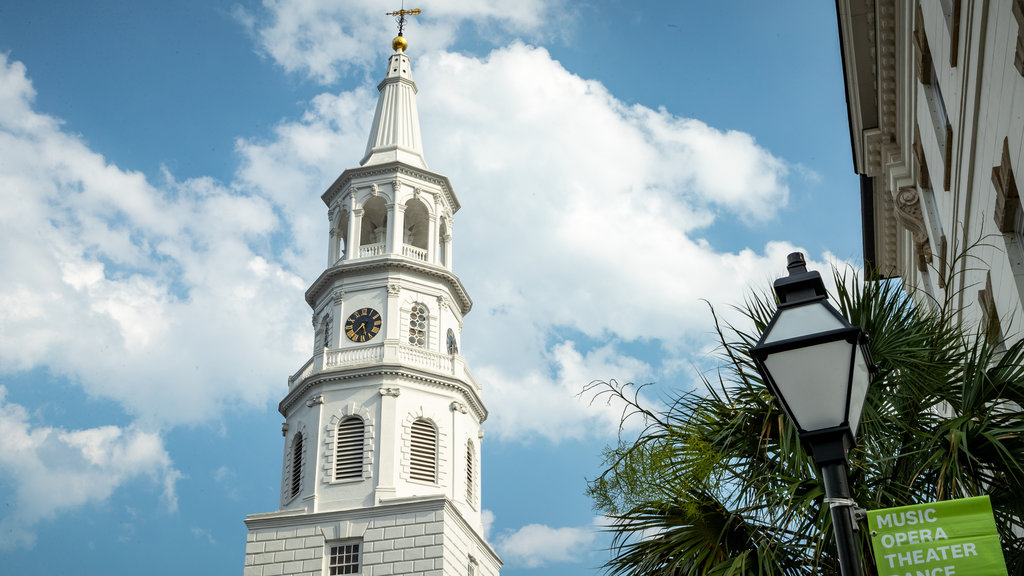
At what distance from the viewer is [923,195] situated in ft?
77.8

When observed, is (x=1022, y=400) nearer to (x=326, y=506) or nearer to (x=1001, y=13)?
(x=1001, y=13)

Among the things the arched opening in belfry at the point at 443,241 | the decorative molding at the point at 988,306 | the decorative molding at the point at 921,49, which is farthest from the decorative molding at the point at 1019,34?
the arched opening in belfry at the point at 443,241

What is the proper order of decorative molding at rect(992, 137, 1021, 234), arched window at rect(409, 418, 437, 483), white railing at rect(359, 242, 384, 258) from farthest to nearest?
white railing at rect(359, 242, 384, 258) < arched window at rect(409, 418, 437, 483) < decorative molding at rect(992, 137, 1021, 234)

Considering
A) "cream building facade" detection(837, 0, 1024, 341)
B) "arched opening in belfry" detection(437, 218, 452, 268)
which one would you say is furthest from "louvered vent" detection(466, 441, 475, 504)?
"cream building facade" detection(837, 0, 1024, 341)

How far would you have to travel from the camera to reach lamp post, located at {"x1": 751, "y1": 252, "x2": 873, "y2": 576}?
6.41 meters

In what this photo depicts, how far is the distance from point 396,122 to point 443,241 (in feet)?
24.4

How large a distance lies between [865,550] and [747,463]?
69.6 inches

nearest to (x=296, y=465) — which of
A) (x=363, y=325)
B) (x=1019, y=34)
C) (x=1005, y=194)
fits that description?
(x=363, y=325)

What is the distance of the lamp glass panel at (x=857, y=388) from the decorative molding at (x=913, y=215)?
18.7 metres

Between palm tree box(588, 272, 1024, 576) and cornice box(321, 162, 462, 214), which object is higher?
cornice box(321, 162, 462, 214)

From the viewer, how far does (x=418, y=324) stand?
5175cm

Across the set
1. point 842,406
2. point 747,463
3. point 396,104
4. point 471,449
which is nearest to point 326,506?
point 471,449

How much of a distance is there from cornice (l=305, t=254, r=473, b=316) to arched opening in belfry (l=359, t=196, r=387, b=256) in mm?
2787

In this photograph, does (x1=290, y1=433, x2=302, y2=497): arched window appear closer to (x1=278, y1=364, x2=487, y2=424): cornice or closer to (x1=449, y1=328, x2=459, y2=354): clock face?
(x1=278, y1=364, x2=487, y2=424): cornice
